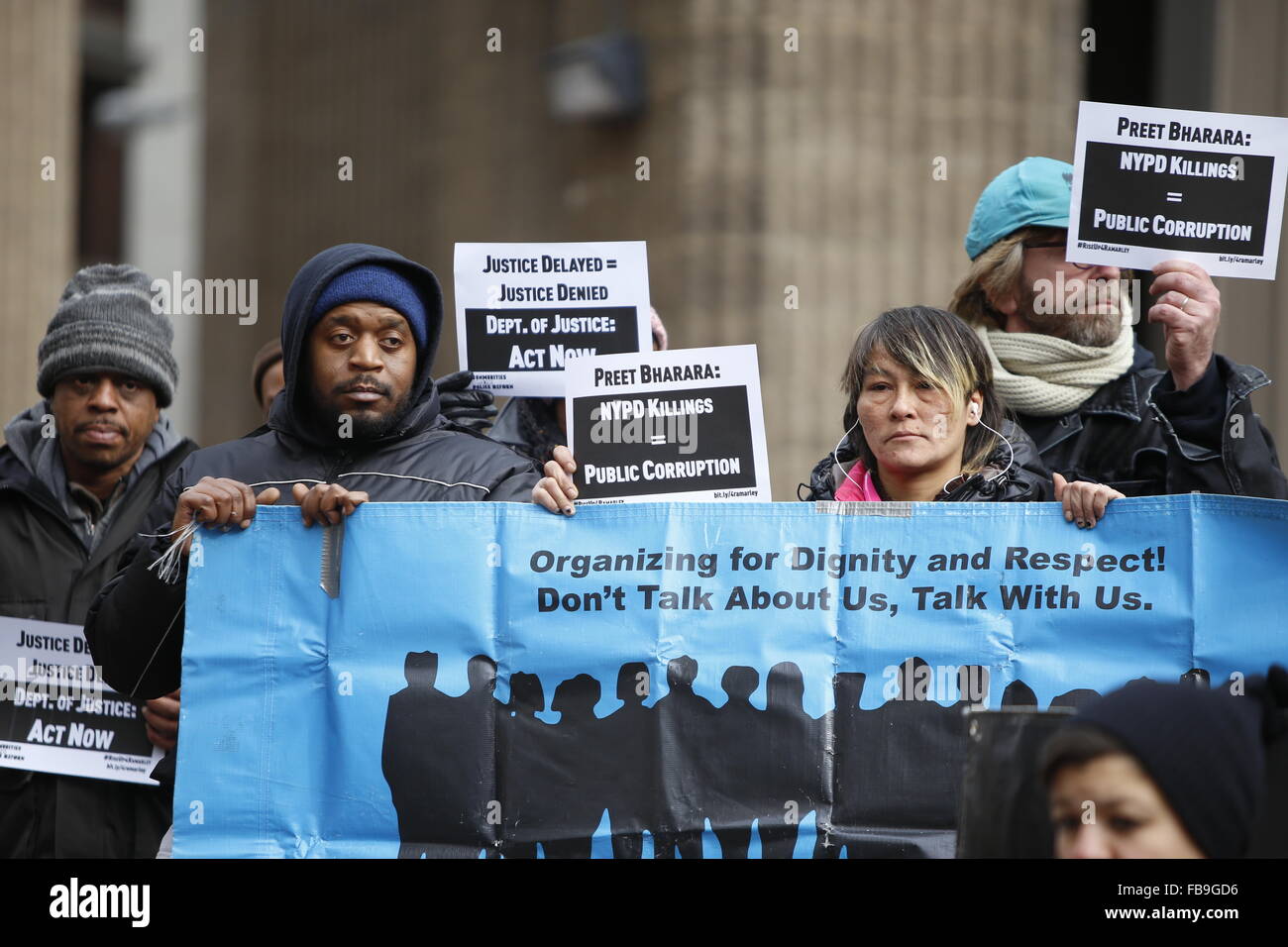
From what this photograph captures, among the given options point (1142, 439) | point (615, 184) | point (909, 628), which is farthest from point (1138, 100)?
point (909, 628)

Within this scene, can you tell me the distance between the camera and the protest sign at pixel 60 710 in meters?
4.46

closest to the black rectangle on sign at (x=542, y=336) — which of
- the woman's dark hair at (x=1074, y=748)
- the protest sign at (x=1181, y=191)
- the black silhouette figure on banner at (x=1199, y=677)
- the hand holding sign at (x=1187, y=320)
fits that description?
the protest sign at (x=1181, y=191)

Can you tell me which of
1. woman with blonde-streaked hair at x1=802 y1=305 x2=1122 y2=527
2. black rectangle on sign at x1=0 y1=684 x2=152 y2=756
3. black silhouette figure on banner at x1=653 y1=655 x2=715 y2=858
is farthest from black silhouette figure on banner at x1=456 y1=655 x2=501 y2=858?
black rectangle on sign at x1=0 y1=684 x2=152 y2=756

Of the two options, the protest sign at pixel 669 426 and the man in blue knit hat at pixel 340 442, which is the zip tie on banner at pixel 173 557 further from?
the protest sign at pixel 669 426

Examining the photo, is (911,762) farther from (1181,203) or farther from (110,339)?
(110,339)

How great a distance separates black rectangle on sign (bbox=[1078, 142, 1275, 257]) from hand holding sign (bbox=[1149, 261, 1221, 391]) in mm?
185

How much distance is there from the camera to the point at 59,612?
4.52m

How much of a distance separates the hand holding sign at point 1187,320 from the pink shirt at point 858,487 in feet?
2.36

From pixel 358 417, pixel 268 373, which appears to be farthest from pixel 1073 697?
pixel 268 373

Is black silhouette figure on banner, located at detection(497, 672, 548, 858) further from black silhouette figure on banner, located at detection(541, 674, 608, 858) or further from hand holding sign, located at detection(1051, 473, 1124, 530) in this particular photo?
hand holding sign, located at detection(1051, 473, 1124, 530)

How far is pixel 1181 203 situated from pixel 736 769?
5.44 feet
